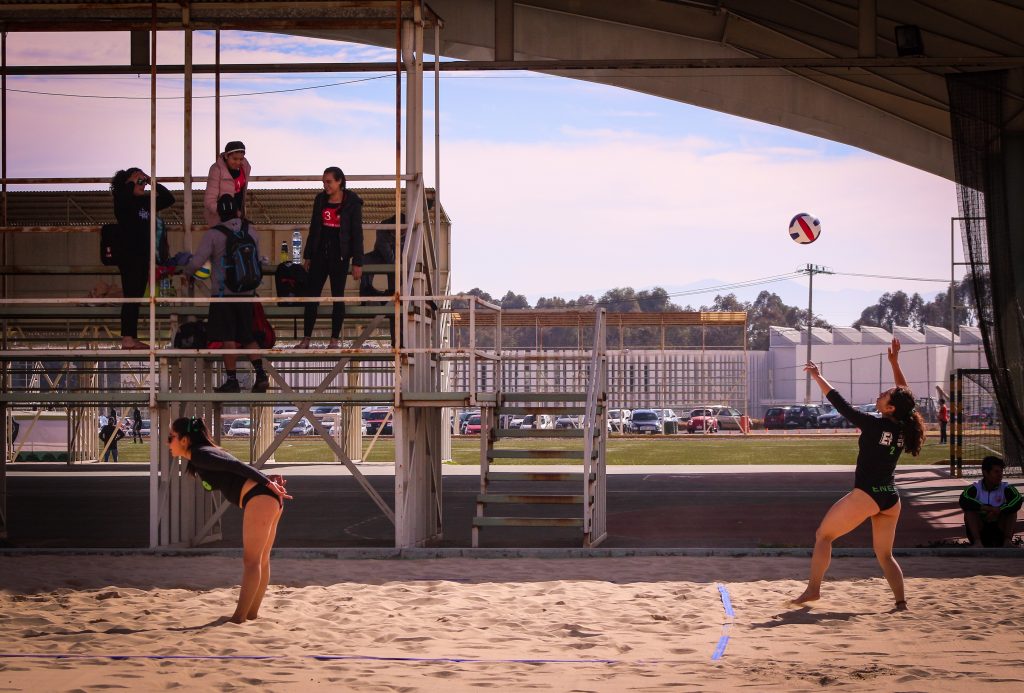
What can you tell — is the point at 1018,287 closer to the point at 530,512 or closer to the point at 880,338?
the point at 530,512

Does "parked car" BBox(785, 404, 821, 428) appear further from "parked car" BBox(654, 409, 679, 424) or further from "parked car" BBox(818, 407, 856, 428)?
"parked car" BBox(654, 409, 679, 424)

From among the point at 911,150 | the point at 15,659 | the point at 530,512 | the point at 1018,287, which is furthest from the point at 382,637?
the point at 911,150

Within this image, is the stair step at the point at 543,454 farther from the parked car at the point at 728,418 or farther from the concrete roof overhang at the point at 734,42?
the parked car at the point at 728,418

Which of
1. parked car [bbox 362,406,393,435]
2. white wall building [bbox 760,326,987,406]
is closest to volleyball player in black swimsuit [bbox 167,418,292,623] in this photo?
parked car [bbox 362,406,393,435]

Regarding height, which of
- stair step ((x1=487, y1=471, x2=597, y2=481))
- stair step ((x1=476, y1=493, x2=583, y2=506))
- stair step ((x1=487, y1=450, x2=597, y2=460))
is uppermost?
stair step ((x1=487, y1=450, x2=597, y2=460))

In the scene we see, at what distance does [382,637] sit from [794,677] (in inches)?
116

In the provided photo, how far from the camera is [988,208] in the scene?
18.0 m

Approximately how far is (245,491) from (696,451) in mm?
28439

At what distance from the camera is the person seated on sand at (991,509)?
1312 centimetres

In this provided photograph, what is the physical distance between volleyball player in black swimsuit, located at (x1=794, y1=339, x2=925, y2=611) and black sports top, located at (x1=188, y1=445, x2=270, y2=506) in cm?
439

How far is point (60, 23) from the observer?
15250mm

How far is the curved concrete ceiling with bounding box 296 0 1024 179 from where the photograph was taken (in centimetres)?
1797

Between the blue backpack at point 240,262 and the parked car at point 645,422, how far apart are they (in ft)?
126

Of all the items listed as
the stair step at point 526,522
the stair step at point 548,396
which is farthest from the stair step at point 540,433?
the stair step at point 526,522
